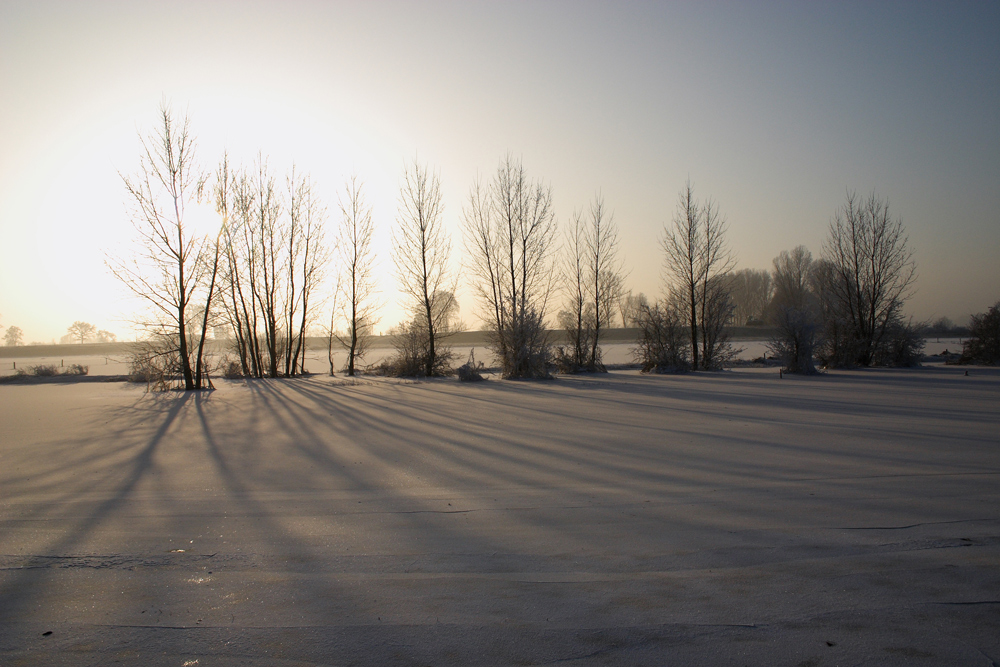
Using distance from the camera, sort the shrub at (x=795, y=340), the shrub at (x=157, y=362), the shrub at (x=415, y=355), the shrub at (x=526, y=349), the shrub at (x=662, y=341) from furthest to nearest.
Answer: the shrub at (x=415, y=355) → the shrub at (x=662, y=341) → the shrub at (x=526, y=349) → the shrub at (x=795, y=340) → the shrub at (x=157, y=362)

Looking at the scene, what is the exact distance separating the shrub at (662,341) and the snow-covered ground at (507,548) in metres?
13.1

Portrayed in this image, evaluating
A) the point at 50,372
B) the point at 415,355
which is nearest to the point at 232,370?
the point at 415,355

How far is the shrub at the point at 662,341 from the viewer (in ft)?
67.4

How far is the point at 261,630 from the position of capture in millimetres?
2369

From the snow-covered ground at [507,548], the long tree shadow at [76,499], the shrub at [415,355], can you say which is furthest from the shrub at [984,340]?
the long tree shadow at [76,499]

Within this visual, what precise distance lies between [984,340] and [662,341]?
13.5 meters

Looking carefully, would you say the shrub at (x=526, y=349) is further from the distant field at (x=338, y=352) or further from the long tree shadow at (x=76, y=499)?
the long tree shadow at (x=76, y=499)

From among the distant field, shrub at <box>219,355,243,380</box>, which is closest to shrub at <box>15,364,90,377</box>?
the distant field

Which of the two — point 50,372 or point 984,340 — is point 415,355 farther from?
point 984,340

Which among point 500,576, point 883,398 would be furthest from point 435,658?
point 883,398

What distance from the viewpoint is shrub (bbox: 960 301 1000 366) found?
837 inches

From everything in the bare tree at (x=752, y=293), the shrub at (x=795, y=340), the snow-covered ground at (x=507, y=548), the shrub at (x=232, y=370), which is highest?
the bare tree at (x=752, y=293)

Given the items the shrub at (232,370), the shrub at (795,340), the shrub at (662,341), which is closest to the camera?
the shrub at (795,340)

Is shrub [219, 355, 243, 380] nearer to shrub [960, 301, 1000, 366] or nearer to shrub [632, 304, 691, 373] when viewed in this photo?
shrub [632, 304, 691, 373]
